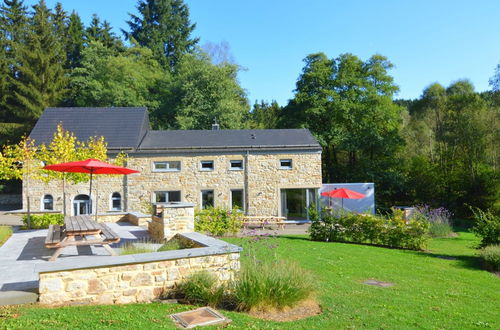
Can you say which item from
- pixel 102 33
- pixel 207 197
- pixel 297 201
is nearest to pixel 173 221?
pixel 207 197

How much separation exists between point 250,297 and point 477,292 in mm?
5430

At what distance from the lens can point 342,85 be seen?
105 feet

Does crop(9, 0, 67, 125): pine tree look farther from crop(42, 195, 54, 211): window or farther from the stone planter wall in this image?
the stone planter wall

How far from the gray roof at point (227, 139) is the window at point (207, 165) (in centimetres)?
90

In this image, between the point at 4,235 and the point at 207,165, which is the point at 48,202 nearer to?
the point at 207,165

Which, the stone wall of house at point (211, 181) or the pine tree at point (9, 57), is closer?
the stone wall of house at point (211, 181)

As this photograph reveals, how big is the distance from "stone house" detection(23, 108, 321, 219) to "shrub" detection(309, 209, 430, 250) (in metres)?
8.57

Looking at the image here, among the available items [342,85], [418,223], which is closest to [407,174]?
[342,85]

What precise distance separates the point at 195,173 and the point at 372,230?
12.0m

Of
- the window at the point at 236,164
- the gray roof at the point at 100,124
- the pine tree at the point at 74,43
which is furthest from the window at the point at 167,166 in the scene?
the pine tree at the point at 74,43

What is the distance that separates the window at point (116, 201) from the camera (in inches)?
880

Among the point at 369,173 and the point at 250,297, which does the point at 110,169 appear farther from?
the point at 369,173

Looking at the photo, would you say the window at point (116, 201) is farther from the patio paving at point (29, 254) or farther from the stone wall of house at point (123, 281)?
the stone wall of house at point (123, 281)

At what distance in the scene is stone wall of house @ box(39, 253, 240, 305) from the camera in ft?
17.1
